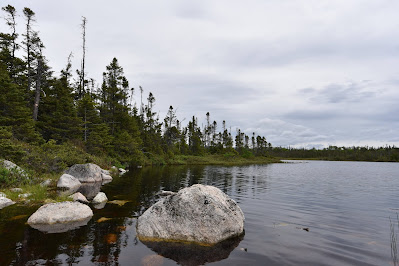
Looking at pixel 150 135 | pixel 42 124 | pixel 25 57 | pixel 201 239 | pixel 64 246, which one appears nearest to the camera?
pixel 64 246

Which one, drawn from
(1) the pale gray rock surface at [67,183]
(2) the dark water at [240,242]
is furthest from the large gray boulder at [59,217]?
(1) the pale gray rock surface at [67,183]

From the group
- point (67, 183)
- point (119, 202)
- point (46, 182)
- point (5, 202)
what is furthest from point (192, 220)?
point (46, 182)

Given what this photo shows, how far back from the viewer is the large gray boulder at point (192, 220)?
324 inches

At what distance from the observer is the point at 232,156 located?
8269cm

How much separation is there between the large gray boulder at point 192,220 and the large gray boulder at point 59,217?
3.21 meters

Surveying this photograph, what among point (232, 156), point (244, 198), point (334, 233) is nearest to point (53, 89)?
point (244, 198)

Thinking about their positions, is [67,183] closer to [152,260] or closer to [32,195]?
[32,195]

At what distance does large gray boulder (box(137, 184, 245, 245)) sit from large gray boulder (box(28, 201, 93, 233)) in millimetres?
3215

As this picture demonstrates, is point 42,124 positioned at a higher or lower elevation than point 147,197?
higher

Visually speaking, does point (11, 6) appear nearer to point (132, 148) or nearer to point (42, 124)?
point (42, 124)

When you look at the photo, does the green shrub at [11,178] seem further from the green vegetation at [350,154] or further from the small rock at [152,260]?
the green vegetation at [350,154]

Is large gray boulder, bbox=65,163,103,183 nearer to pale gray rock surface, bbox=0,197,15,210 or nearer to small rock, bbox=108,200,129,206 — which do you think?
small rock, bbox=108,200,129,206

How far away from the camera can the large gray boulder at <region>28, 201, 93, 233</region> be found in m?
9.23

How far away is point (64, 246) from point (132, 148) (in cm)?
3498
